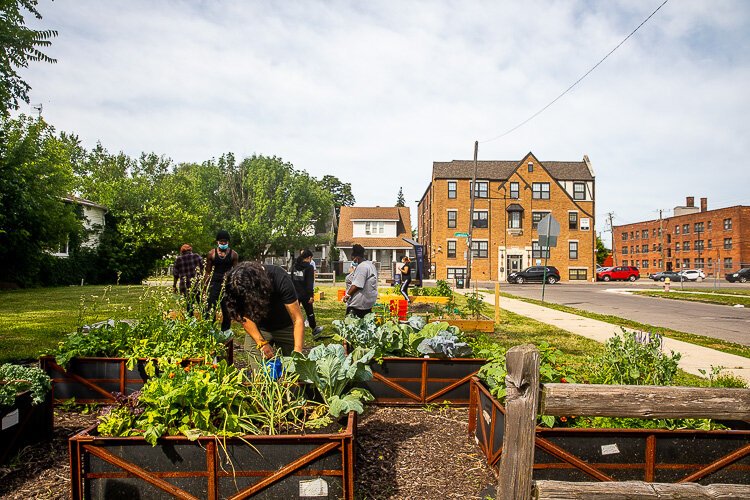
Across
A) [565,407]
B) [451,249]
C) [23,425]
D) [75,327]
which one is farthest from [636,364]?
[451,249]

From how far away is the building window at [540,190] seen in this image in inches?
2186

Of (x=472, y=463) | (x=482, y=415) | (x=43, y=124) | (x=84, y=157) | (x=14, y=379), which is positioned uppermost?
(x=84, y=157)

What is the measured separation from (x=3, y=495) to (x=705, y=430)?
4814 mm

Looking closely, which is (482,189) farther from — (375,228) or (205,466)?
(205,466)

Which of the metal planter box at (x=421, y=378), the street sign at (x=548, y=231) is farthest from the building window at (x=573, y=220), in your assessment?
the metal planter box at (x=421, y=378)

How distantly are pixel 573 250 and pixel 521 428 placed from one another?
55.4 meters

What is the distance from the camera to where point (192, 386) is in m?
3.51

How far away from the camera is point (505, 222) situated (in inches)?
2151

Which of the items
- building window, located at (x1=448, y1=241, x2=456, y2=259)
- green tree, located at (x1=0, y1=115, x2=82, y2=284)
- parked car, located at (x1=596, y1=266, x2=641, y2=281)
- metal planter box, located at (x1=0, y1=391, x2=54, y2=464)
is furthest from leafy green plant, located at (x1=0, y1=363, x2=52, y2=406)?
parked car, located at (x1=596, y1=266, x2=641, y2=281)

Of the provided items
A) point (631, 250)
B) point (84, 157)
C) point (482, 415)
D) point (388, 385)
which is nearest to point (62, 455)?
point (388, 385)

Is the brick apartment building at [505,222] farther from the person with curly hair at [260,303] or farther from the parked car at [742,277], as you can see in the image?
the person with curly hair at [260,303]

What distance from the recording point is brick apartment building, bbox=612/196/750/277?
6944cm

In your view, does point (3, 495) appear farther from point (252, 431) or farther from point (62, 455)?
point (252, 431)

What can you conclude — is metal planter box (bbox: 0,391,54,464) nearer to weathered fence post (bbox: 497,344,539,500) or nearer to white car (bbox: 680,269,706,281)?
weathered fence post (bbox: 497,344,539,500)
